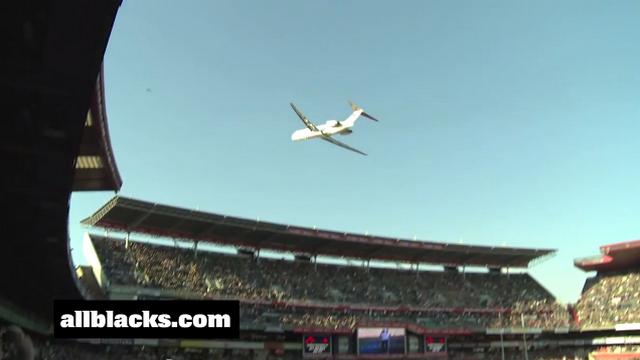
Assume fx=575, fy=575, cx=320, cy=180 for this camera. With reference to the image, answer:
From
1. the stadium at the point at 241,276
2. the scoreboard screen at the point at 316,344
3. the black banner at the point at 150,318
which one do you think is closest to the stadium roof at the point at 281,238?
the stadium at the point at 241,276

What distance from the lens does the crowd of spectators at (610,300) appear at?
78.7 m

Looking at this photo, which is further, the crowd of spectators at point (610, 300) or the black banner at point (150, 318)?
the crowd of spectators at point (610, 300)

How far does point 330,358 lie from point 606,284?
4656 centimetres

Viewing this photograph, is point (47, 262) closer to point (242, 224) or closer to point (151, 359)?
point (151, 359)

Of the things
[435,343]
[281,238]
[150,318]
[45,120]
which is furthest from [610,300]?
[45,120]

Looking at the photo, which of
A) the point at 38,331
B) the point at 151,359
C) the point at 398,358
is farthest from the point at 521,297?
the point at 38,331

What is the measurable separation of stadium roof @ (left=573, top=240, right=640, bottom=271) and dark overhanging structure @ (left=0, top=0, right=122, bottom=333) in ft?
248

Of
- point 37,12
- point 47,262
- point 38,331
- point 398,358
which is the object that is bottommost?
point 398,358

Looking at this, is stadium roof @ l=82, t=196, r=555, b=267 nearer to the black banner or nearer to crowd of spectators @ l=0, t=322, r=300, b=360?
crowd of spectators @ l=0, t=322, r=300, b=360

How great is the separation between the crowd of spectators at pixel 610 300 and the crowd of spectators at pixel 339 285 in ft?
10.8

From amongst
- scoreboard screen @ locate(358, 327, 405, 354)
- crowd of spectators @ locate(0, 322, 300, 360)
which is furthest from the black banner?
scoreboard screen @ locate(358, 327, 405, 354)

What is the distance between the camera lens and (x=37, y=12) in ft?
45.6

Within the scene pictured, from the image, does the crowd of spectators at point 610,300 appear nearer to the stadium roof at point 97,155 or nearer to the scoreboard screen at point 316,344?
the scoreboard screen at point 316,344

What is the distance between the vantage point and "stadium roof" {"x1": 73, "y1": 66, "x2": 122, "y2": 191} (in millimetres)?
24302
